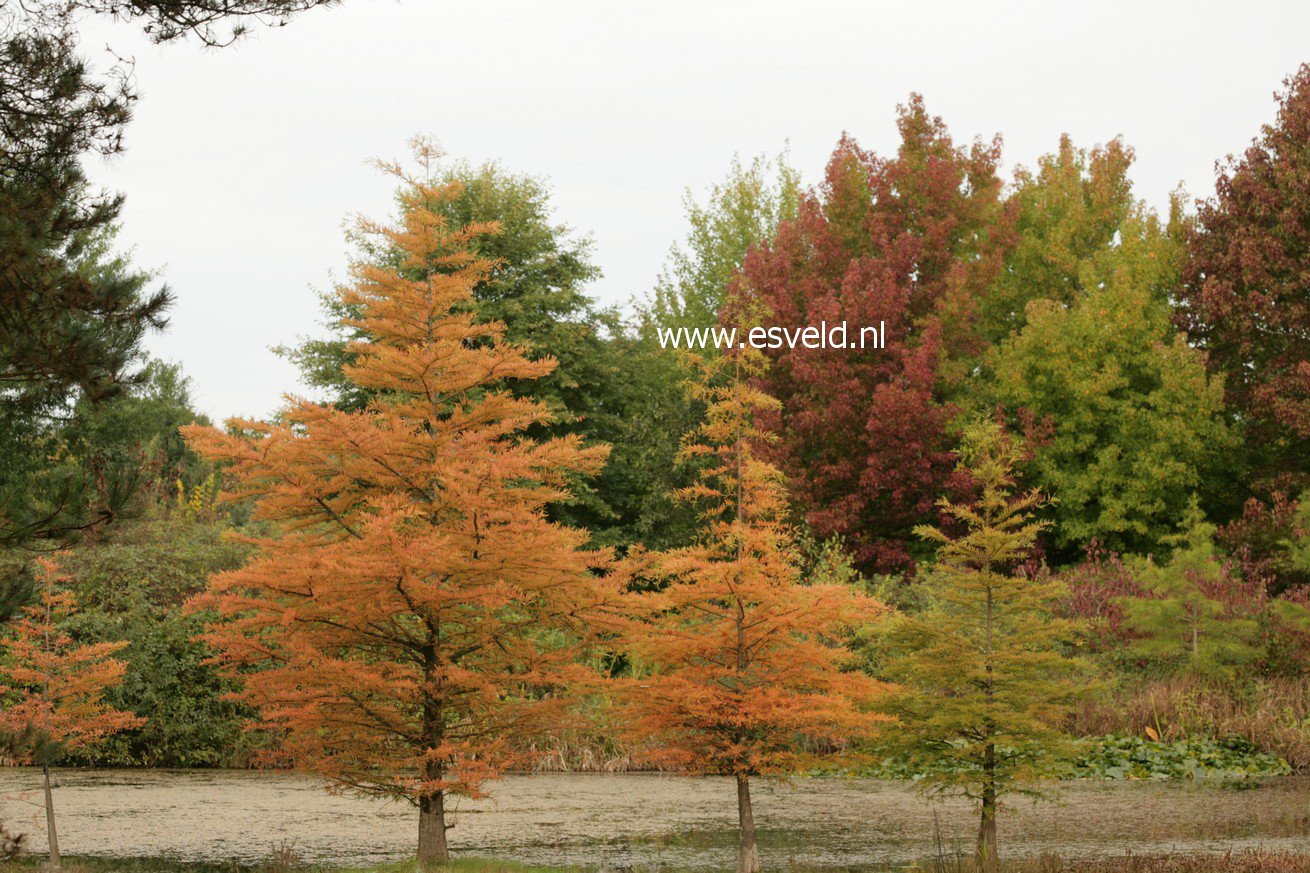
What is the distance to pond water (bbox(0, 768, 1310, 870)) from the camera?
1219cm

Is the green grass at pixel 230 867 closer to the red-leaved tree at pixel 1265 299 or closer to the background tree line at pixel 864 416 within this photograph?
the background tree line at pixel 864 416

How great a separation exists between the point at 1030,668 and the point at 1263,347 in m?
19.7

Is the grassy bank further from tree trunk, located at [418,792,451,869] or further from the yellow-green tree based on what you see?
the yellow-green tree

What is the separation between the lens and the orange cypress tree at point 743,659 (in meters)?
10.8

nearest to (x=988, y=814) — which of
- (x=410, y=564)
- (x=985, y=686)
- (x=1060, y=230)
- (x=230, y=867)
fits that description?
(x=985, y=686)

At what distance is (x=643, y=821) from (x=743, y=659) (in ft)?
12.1

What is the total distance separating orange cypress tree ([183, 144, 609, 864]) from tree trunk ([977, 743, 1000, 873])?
3.76 metres

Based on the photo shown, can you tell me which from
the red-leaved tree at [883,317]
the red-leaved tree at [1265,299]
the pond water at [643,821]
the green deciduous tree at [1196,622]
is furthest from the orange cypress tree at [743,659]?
the red-leaved tree at [1265,299]

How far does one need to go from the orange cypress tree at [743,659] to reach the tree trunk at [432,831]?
1954 mm

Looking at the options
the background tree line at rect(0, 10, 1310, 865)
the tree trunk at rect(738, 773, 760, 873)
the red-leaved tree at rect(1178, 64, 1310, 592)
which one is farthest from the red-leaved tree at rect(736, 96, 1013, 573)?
the tree trunk at rect(738, 773, 760, 873)

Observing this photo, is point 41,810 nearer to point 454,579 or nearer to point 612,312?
point 454,579

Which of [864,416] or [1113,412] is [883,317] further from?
[1113,412]

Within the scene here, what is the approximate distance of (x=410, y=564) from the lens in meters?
10.1

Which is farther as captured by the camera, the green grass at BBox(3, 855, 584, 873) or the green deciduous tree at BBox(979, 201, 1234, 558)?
the green deciduous tree at BBox(979, 201, 1234, 558)
